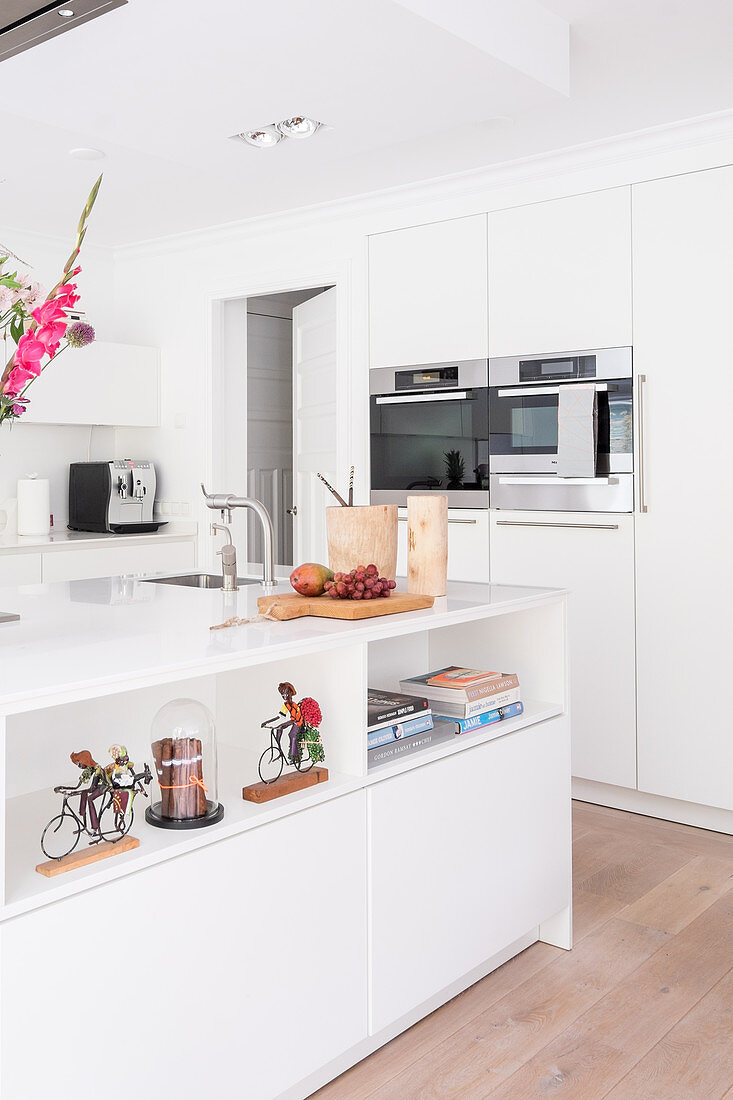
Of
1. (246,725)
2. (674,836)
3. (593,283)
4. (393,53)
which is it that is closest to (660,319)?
(593,283)

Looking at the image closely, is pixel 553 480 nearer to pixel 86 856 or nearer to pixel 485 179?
pixel 485 179

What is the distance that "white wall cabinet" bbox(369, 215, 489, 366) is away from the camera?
12.7 ft

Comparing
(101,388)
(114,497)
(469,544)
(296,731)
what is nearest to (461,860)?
(296,731)

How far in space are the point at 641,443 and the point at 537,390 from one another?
1.53 ft

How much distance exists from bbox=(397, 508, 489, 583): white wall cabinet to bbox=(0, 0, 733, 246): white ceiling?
1.35 m

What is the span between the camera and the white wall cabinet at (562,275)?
138 inches

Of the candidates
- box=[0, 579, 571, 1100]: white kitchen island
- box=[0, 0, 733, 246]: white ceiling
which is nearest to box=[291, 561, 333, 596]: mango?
box=[0, 579, 571, 1100]: white kitchen island

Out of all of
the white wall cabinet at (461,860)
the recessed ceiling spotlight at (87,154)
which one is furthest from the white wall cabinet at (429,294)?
the white wall cabinet at (461,860)

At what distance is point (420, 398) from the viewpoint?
4.02 meters

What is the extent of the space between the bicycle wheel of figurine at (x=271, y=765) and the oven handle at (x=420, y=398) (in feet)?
7.28

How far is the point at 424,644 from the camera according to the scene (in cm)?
266

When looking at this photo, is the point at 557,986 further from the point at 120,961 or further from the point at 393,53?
the point at 393,53

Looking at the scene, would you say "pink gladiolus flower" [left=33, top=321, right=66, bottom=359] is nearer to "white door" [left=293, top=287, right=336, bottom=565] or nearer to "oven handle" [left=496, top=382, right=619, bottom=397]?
"oven handle" [left=496, top=382, right=619, bottom=397]

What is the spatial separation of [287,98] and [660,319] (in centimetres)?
160
